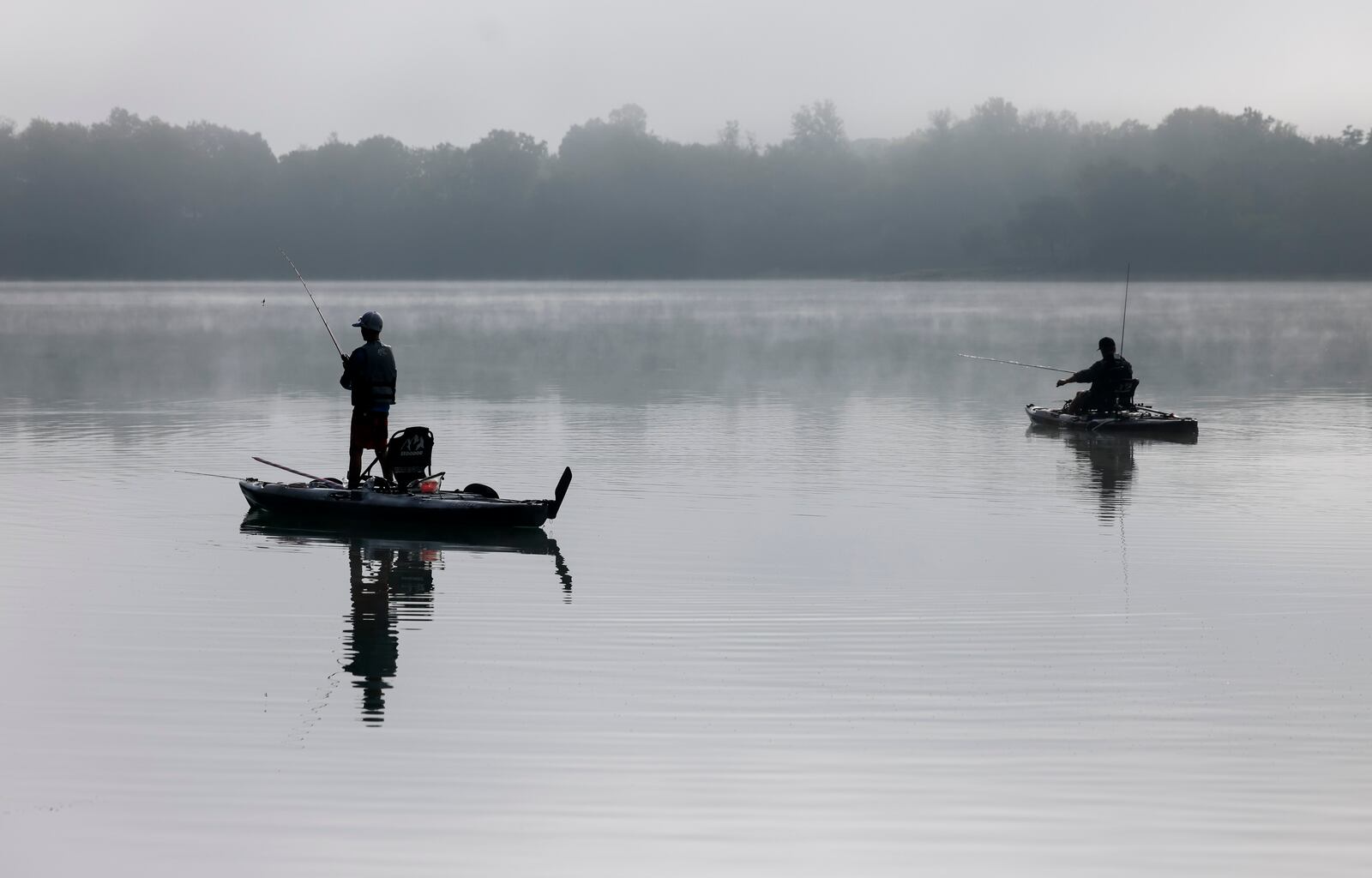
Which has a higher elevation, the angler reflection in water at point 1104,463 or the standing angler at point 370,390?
the standing angler at point 370,390


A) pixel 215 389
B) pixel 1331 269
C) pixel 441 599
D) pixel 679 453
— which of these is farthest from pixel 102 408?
pixel 1331 269

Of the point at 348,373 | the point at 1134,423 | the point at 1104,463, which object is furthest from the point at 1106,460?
the point at 348,373

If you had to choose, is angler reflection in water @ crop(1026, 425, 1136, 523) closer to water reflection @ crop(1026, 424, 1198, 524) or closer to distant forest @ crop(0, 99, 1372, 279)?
water reflection @ crop(1026, 424, 1198, 524)

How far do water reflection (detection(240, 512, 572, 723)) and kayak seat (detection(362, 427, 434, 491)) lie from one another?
0.65 m

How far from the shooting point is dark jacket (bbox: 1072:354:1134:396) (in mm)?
27344

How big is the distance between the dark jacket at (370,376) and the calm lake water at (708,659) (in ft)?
4.67

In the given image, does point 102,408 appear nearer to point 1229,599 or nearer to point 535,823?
point 1229,599

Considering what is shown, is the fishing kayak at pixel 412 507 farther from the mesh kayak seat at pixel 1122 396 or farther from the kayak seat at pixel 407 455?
the mesh kayak seat at pixel 1122 396

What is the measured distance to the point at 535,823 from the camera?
8.79 m

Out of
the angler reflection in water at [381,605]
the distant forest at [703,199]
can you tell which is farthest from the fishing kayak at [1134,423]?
the distant forest at [703,199]

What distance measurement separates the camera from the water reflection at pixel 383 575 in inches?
476

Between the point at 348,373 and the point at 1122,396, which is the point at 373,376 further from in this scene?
the point at 1122,396

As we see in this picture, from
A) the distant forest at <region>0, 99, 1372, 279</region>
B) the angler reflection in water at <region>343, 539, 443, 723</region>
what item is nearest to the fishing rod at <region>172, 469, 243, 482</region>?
the angler reflection in water at <region>343, 539, 443, 723</region>

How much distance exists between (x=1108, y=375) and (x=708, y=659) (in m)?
16.8
